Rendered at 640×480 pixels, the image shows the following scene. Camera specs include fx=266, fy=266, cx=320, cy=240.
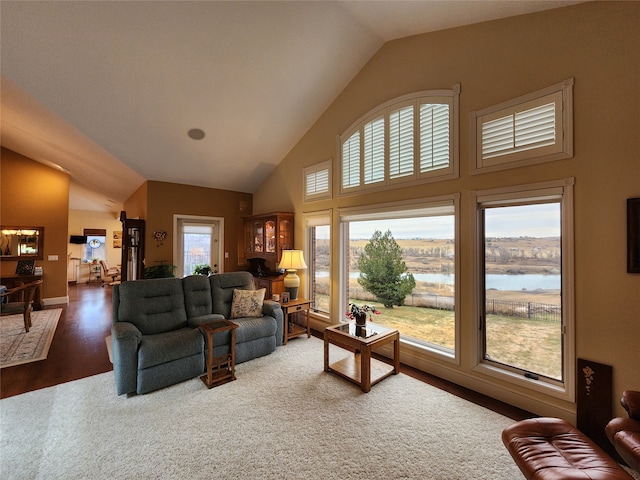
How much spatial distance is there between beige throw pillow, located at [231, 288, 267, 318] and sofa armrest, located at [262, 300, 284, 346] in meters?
0.10

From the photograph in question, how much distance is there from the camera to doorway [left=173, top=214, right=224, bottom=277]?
5789mm

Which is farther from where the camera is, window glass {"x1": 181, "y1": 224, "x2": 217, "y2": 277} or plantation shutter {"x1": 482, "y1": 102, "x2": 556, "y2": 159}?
window glass {"x1": 181, "y1": 224, "x2": 217, "y2": 277}

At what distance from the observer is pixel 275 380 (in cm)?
296

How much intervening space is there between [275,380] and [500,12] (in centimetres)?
438

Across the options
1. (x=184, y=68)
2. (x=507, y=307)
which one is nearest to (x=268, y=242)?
(x=184, y=68)

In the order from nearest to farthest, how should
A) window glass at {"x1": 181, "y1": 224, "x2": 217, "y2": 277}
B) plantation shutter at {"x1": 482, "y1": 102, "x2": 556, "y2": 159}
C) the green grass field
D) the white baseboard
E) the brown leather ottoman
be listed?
the brown leather ottoman → plantation shutter at {"x1": 482, "y1": 102, "x2": 556, "y2": 159} → the green grass field → window glass at {"x1": 181, "y1": 224, "x2": 217, "y2": 277} → the white baseboard

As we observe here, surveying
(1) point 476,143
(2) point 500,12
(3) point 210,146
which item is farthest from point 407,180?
(3) point 210,146

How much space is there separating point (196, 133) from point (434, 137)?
3.74 m

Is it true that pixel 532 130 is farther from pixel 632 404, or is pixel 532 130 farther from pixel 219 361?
pixel 219 361

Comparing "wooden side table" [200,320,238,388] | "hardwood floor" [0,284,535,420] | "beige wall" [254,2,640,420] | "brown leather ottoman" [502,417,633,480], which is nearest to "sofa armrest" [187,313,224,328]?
"wooden side table" [200,320,238,388]

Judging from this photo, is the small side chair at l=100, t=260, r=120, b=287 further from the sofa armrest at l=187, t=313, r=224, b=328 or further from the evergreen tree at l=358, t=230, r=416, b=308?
the evergreen tree at l=358, t=230, r=416, b=308

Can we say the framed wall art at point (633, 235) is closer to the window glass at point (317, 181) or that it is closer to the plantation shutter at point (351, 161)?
the plantation shutter at point (351, 161)

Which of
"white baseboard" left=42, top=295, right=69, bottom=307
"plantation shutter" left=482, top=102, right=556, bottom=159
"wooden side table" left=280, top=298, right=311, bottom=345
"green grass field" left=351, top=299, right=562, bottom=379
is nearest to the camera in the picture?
"plantation shutter" left=482, top=102, right=556, bottom=159

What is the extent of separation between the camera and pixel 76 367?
3.27 meters
